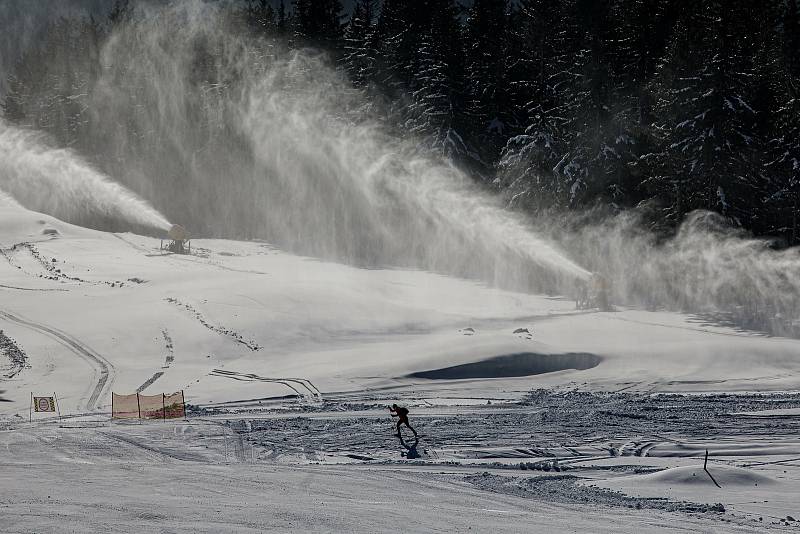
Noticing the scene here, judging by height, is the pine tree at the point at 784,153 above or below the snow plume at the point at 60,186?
below

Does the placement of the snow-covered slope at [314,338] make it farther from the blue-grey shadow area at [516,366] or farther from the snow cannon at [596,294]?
→ the snow cannon at [596,294]

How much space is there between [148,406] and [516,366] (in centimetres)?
1086

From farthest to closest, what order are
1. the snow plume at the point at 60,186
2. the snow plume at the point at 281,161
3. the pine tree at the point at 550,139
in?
the snow plume at the point at 60,186 < the snow plume at the point at 281,161 < the pine tree at the point at 550,139

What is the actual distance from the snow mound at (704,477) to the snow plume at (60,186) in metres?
53.8

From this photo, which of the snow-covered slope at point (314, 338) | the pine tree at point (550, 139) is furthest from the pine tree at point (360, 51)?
the snow-covered slope at point (314, 338)

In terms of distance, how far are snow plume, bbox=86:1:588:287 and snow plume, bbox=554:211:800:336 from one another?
2.97 m

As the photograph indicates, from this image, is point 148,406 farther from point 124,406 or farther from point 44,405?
point 44,405

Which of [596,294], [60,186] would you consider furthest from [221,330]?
[60,186]

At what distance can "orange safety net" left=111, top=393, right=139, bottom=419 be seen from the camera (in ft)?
71.8

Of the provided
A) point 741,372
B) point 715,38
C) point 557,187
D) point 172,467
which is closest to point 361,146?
point 557,187

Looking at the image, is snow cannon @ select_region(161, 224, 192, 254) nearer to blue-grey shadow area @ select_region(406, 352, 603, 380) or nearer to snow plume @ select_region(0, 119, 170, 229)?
snow plume @ select_region(0, 119, 170, 229)

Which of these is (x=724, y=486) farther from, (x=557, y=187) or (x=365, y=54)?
(x=365, y=54)

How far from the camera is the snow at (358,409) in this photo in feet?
46.1

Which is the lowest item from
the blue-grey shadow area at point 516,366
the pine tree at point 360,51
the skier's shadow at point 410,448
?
the skier's shadow at point 410,448
